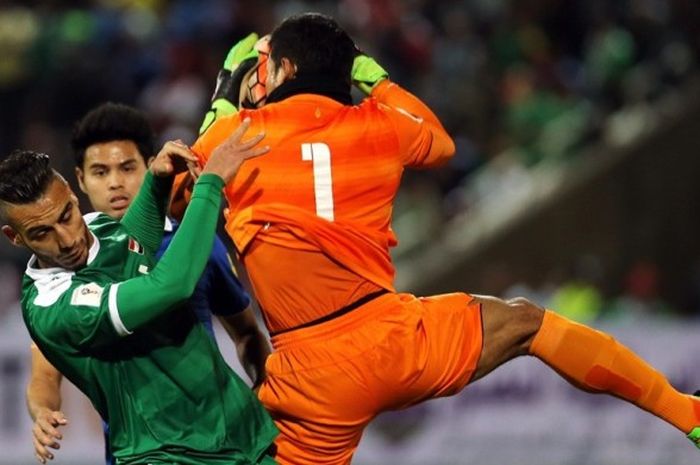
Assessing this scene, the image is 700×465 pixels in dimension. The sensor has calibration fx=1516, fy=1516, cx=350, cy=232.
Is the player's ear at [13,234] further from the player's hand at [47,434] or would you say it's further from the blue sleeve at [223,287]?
the blue sleeve at [223,287]

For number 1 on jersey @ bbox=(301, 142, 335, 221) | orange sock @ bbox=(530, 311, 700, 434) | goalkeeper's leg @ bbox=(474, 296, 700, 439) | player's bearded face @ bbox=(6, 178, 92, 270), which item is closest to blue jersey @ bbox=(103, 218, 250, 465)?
number 1 on jersey @ bbox=(301, 142, 335, 221)

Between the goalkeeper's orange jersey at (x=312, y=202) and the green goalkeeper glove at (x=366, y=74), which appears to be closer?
the goalkeeper's orange jersey at (x=312, y=202)

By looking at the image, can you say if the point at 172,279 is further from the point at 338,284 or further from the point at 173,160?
the point at 338,284

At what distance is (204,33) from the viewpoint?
47.0 feet

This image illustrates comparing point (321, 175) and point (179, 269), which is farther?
point (321, 175)

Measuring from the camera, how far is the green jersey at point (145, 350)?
4668mm

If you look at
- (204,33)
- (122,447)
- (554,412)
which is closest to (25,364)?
(554,412)

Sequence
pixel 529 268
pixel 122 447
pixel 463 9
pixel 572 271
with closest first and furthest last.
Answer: pixel 122 447 → pixel 572 271 → pixel 529 268 → pixel 463 9

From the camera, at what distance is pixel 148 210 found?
521 centimetres

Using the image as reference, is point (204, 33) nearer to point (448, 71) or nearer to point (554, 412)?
point (448, 71)

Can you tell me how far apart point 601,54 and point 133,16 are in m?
4.60

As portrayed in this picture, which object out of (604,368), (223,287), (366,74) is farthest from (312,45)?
(604,368)

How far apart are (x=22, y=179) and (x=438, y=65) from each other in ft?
31.3

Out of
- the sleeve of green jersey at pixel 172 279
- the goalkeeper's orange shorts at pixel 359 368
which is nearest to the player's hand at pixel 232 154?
the sleeve of green jersey at pixel 172 279
